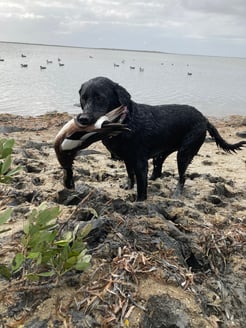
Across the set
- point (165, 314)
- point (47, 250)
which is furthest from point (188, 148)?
point (47, 250)

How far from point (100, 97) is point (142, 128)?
31.2 inches

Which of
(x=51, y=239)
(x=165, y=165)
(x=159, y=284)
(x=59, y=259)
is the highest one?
(x=51, y=239)

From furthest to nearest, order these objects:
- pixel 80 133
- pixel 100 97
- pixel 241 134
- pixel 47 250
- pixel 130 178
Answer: pixel 241 134
pixel 130 178
pixel 100 97
pixel 80 133
pixel 47 250

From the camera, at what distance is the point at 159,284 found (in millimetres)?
2906

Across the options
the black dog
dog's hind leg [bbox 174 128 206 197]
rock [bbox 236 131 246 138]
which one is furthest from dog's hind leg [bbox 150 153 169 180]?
rock [bbox 236 131 246 138]

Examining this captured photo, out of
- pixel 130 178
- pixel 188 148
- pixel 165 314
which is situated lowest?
pixel 130 178

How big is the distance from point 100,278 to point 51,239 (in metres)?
0.54

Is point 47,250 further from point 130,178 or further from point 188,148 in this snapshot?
point 188,148

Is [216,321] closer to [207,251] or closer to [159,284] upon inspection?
[159,284]

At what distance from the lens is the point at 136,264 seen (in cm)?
301

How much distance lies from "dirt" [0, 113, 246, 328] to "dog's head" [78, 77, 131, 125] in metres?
0.93

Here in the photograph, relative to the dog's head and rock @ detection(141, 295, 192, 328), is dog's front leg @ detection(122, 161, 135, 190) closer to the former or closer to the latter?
the dog's head

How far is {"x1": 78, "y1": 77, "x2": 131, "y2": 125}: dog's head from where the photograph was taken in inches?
176

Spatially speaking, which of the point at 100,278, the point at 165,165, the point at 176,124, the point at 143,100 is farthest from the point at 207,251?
the point at 143,100
